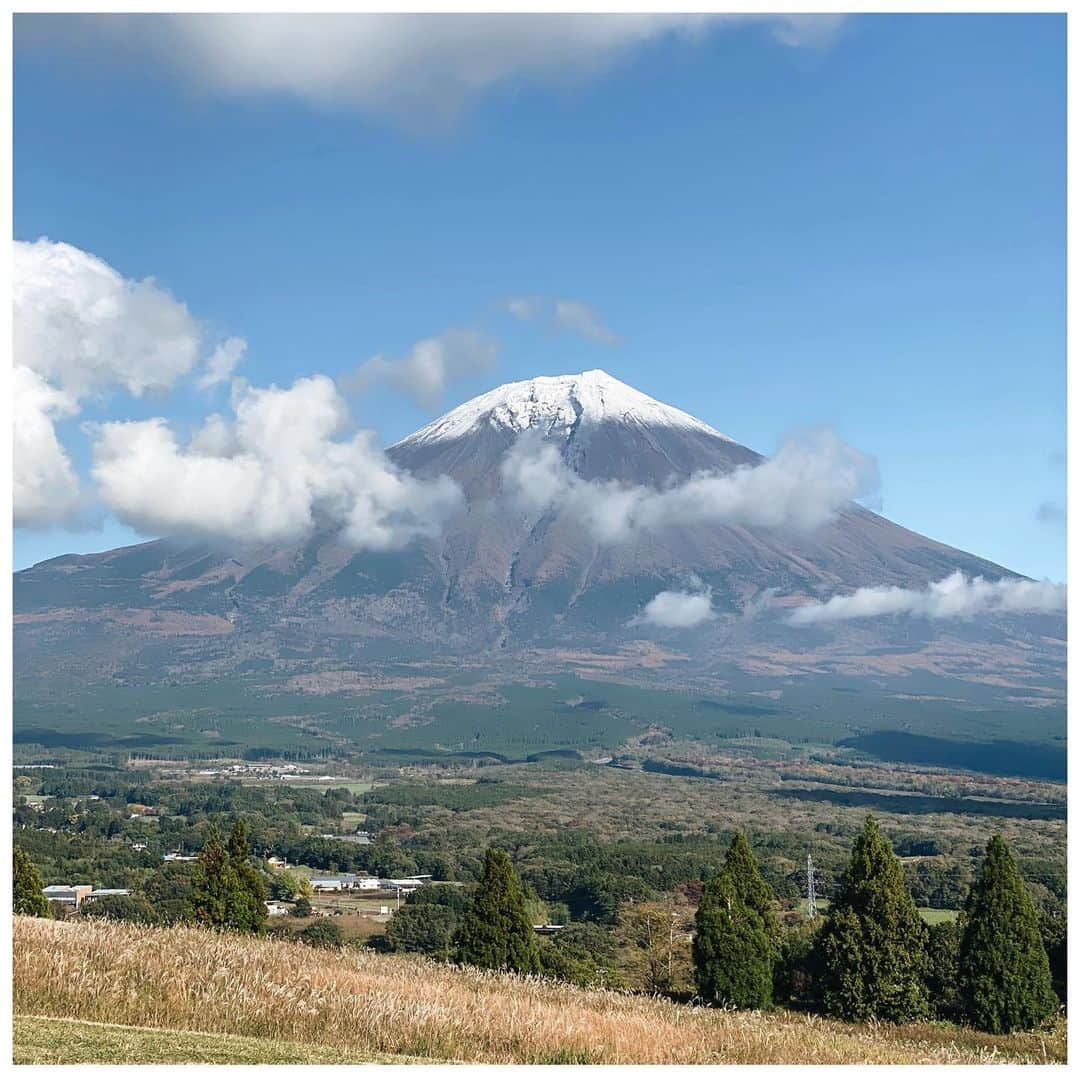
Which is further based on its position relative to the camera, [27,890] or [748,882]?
[27,890]

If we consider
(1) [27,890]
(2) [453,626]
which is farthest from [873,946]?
(2) [453,626]

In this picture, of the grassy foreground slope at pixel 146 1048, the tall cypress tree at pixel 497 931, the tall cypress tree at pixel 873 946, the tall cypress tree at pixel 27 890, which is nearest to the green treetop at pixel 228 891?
the tall cypress tree at pixel 27 890

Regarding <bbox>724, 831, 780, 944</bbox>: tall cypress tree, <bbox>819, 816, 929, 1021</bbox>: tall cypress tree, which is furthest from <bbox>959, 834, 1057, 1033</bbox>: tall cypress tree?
<bbox>724, 831, 780, 944</bbox>: tall cypress tree

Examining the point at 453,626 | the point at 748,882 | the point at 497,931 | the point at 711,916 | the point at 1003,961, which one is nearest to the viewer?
→ the point at 1003,961

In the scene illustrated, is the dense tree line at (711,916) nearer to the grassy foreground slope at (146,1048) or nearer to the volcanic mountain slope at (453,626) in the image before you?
the grassy foreground slope at (146,1048)

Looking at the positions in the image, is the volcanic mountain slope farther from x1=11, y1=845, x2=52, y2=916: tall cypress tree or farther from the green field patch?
x1=11, y1=845, x2=52, y2=916: tall cypress tree

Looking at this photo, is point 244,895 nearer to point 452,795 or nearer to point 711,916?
point 711,916
